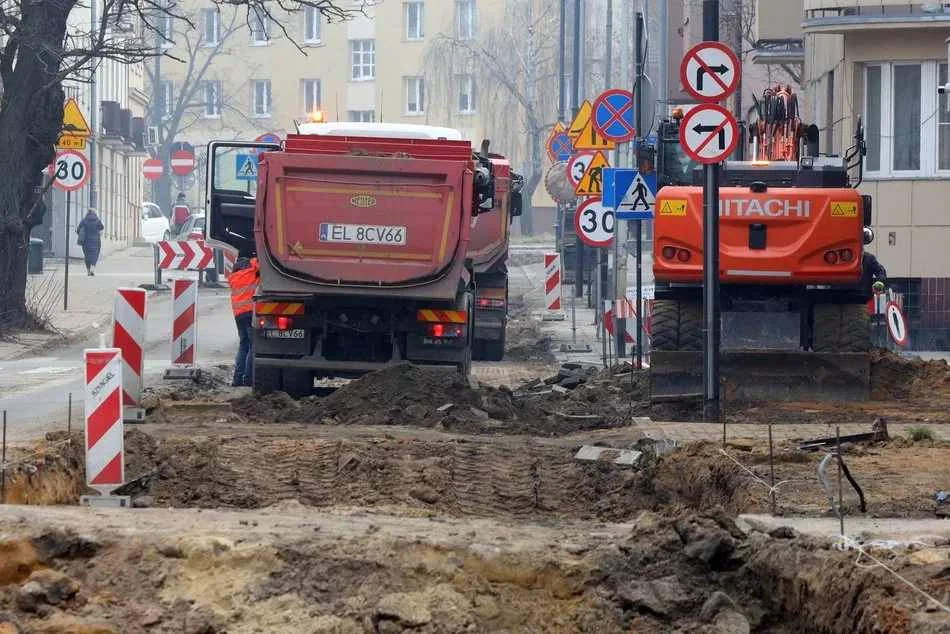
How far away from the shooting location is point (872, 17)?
28281 millimetres

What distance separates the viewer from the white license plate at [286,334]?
59.4 feet

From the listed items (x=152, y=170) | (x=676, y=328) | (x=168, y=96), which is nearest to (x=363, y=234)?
(x=676, y=328)

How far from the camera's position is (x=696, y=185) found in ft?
63.4

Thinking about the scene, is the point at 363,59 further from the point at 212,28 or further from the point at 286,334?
the point at 286,334

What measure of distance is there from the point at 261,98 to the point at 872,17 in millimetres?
63962

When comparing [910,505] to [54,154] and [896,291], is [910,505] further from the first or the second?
[54,154]

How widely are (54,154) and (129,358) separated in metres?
15.3

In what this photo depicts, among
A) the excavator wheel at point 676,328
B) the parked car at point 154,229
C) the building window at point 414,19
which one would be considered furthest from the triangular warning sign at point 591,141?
the building window at point 414,19

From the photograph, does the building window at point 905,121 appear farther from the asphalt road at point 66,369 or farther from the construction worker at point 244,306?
the construction worker at point 244,306

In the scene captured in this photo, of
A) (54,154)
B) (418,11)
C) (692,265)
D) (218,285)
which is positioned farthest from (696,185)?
(418,11)

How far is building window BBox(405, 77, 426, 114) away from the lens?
86.2 meters

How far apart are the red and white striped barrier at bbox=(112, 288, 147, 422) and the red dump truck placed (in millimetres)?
3111

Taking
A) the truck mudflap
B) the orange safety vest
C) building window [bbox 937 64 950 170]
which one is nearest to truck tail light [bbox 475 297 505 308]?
the orange safety vest

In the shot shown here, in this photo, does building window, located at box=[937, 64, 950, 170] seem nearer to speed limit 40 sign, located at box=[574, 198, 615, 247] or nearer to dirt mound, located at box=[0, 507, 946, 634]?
speed limit 40 sign, located at box=[574, 198, 615, 247]
